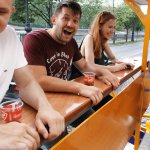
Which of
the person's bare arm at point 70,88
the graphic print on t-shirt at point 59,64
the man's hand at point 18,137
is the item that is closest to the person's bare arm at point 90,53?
the graphic print on t-shirt at point 59,64

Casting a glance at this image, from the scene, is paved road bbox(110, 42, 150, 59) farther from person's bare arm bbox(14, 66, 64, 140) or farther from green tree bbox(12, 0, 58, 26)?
person's bare arm bbox(14, 66, 64, 140)

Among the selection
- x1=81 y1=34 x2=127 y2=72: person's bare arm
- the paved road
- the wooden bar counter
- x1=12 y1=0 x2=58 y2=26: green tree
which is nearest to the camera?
the wooden bar counter

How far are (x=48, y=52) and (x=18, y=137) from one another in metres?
1.22

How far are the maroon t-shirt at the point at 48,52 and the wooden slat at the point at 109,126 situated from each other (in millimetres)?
624

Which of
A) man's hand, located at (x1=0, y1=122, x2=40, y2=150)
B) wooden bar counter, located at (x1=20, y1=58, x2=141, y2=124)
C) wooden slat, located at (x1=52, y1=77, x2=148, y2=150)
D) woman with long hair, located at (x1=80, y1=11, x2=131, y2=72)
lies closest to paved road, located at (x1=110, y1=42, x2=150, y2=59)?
woman with long hair, located at (x1=80, y1=11, x2=131, y2=72)

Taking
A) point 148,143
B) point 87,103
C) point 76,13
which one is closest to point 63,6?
point 76,13

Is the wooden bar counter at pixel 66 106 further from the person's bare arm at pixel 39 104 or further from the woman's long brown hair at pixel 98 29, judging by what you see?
the woman's long brown hair at pixel 98 29

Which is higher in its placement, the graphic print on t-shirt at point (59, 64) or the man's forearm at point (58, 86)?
the graphic print on t-shirt at point (59, 64)

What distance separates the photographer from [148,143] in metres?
3.25

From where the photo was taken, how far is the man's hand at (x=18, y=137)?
878 millimetres

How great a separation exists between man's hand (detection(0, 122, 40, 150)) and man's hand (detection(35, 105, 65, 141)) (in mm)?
59

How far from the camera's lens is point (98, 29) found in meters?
3.02

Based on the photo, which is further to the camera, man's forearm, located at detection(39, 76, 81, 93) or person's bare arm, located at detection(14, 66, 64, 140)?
man's forearm, located at detection(39, 76, 81, 93)

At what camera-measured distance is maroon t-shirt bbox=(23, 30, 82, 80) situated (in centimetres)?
190
